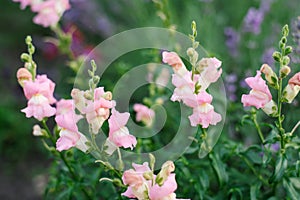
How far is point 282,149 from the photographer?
198cm

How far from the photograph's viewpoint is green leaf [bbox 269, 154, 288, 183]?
2000 millimetres

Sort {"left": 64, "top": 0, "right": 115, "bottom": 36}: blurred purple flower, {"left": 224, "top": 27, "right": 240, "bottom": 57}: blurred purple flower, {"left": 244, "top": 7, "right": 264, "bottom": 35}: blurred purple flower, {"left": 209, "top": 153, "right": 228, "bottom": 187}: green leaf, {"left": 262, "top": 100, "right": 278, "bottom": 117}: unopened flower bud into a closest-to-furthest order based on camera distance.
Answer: {"left": 262, "top": 100, "right": 278, "bottom": 117}: unopened flower bud → {"left": 209, "top": 153, "right": 228, "bottom": 187}: green leaf → {"left": 244, "top": 7, "right": 264, "bottom": 35}: blurred purple flower → {"left": 224, "top": 27, "right": 240, "bottom": 57}: blurred purple flower → {"left": 64, "top": 0, "right": 115, "bottom": 36}: blurred purple flower

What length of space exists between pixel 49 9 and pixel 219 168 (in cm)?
111

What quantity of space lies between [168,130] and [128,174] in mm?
1178

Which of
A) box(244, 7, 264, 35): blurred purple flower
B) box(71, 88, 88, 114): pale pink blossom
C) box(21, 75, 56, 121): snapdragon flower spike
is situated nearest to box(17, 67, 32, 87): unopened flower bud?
box(21, 75, 56, 121): snapdragon flower spike

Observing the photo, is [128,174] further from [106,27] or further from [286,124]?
[106,27]

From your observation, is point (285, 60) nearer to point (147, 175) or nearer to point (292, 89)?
point (292, 89)

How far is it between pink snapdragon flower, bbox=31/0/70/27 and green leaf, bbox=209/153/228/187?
41.0 inches

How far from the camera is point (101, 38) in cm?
495

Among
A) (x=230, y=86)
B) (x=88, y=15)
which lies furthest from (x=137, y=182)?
(x=88, y=15)

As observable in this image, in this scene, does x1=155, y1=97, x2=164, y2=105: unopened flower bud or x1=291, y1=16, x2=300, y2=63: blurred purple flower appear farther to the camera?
x1=155, y1=97, x2=164, y2=105: unopened flower bud

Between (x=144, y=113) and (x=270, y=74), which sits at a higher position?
(x=144, y=113)

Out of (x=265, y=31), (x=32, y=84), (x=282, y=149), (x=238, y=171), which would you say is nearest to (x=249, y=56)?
(x=265, y=31)

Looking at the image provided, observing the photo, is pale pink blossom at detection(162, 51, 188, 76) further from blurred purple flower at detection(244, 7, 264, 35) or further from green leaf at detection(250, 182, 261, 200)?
blurred purple flower at detection(244, 7, 264, 35)
